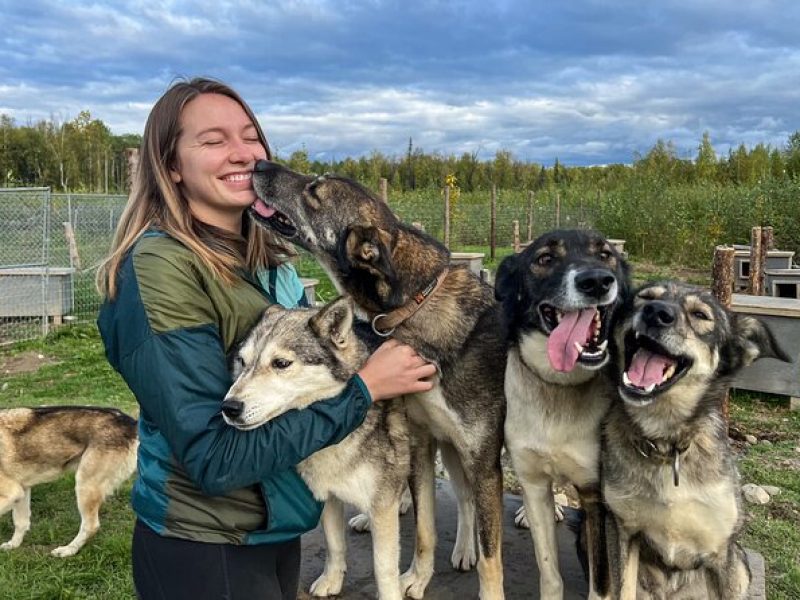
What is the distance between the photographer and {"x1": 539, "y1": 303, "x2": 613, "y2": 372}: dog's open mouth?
8.10 feet

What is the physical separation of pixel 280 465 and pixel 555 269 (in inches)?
53.2

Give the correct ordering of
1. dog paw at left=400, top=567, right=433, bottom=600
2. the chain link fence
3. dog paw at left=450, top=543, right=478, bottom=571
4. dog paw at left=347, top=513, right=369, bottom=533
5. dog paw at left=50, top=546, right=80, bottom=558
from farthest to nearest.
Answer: the chain link fence, dog paw at left=50, top=546, right=80, bottom=558, dog paw at left=347, top=513, right=369, bottom=533, dog paw at left=450, top=543, right=478, bottom=571, dog paw at left=400, top=567, right=433, bottom=600

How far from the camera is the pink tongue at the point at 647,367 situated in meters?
2.55

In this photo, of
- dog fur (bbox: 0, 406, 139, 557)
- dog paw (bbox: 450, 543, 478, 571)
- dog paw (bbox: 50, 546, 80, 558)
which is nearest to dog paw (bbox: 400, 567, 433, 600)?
dog paw (bbox: 450, 543, 478, 571)

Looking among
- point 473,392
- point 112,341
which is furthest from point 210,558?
point 473,392

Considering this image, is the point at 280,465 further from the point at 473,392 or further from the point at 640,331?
the point at 640,331

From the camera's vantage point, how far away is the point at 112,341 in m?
2.17

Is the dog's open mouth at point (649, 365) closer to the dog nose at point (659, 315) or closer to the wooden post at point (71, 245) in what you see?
the dog nose at point (659, 315)

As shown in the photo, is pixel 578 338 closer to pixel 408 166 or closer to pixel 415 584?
pixel 415 584

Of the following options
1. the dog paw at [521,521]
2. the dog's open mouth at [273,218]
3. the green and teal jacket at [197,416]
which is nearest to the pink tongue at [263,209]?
the dog's open mouth at [273,218]

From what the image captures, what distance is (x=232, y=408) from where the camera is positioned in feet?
6.88

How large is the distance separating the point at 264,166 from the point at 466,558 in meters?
2.14

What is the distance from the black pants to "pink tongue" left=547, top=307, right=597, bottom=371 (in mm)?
1252

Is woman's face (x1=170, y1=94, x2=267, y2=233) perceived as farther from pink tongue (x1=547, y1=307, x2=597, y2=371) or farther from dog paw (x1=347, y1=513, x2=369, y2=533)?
dog paw (x1=347, y1=513, x2=369, y2=533)
